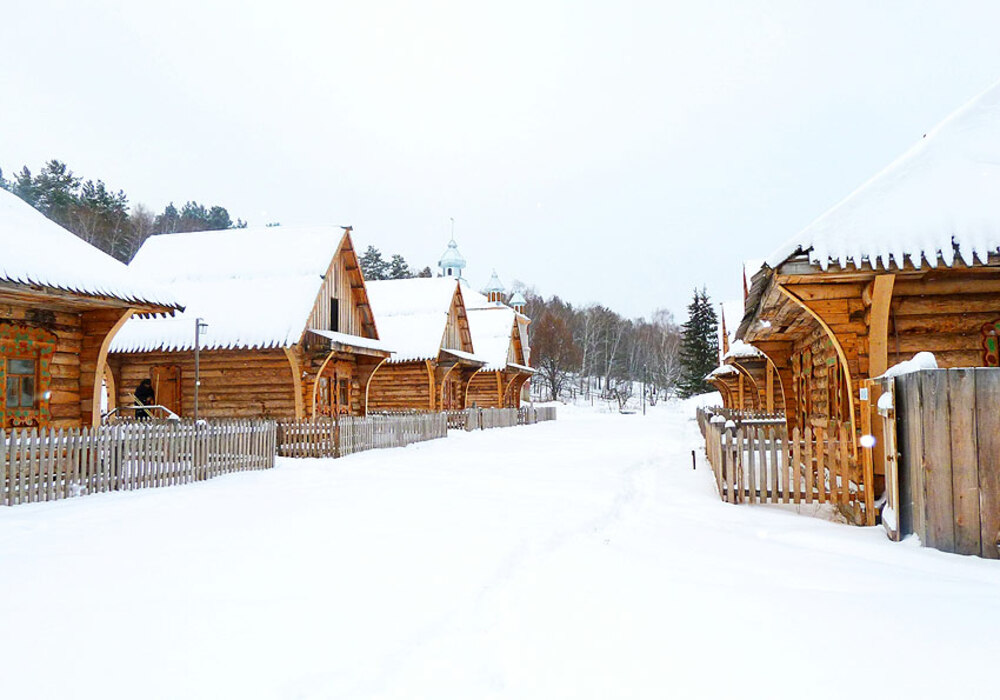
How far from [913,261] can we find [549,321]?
6999cm

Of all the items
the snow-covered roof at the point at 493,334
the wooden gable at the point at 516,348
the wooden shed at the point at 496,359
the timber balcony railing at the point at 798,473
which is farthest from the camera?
the wooden gable at the point at 516,348

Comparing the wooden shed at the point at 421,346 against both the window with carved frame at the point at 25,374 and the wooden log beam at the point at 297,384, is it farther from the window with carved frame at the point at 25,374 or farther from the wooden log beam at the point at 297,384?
the window with carved frame at the point at 25,374

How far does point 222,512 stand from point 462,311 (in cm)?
2703

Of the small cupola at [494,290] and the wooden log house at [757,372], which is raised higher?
the small cupola at [494,290]

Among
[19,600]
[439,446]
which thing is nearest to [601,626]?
[19,600]

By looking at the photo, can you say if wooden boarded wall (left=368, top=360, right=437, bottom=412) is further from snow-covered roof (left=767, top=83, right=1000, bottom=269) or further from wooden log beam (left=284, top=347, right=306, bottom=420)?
snow-covered roof (left=767, top=83, right=1000, bottom=269)

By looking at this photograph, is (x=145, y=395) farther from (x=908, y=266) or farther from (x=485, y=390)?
(x=485, y=390)

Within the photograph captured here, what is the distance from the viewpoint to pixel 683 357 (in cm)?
7088

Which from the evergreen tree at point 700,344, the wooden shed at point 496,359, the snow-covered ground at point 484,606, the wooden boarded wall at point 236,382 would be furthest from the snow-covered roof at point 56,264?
the evergreen tree at point 700,344

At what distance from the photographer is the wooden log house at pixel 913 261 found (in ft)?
25.5

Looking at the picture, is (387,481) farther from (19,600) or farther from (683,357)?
(683,357)

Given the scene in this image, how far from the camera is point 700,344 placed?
66125 millimetres

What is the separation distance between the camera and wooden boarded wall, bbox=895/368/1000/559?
6.06 metres

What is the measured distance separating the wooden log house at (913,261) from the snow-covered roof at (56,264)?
11394 millimetres
